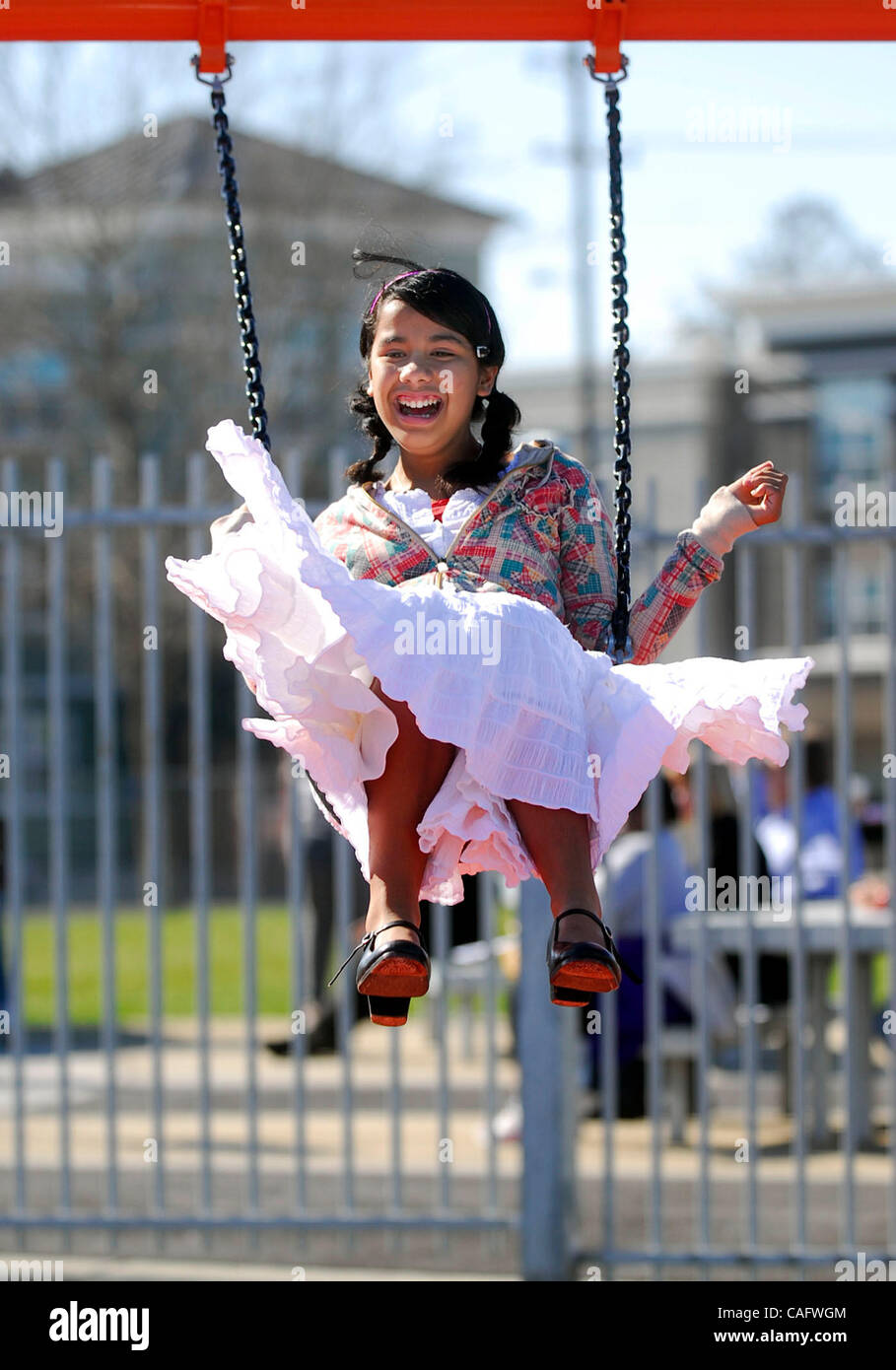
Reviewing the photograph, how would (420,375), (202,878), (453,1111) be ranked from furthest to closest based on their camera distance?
(453,1111), (202,878), (420,375)

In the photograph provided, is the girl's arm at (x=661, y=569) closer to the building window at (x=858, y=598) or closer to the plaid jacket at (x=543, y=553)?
the plaid jacket at (x=543, y=553)

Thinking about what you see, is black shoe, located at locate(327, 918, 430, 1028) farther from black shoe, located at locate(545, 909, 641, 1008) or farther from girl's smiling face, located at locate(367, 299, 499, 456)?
girl's smiling face, located at locate(367, 299, 499, 456)

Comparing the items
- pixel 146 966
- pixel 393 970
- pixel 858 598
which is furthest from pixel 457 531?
pixel 858 598

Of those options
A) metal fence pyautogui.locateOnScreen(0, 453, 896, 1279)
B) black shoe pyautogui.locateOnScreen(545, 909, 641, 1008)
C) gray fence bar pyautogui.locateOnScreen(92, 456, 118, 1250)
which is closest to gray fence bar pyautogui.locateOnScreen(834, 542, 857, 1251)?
metal fence pyautogui.locateOnScreen(0, 453, 896, 1279)

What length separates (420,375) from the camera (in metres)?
2.79

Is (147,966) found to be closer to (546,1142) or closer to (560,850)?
(546,1142)

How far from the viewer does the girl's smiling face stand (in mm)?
2803

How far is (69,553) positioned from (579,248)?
287 inches

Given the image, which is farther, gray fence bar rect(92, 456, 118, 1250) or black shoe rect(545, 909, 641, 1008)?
gray fence bar rect(92, 456, 118, 1250)
